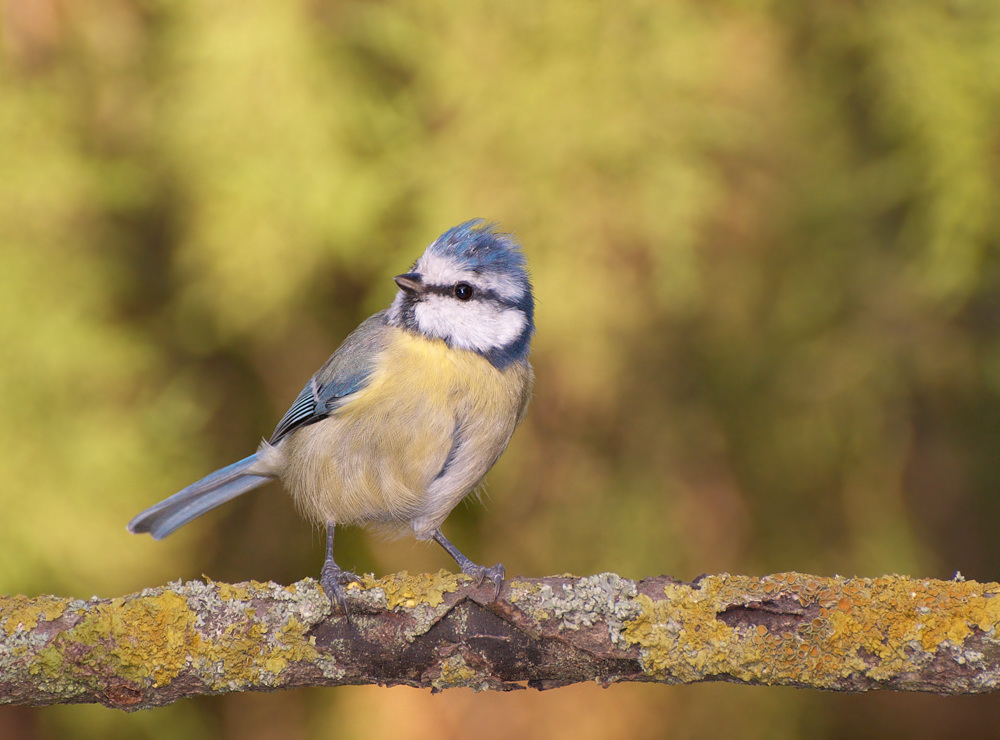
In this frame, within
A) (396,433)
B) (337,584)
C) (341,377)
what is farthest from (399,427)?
(337,584)

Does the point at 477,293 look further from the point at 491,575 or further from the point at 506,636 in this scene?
the point at 506,636

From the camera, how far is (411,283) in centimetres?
241

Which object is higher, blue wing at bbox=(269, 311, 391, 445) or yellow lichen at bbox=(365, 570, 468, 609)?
blue wing at bbox=(269, 311, 391, 445)

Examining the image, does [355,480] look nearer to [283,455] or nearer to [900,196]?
[283,455]

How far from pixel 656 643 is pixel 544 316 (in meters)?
1.43

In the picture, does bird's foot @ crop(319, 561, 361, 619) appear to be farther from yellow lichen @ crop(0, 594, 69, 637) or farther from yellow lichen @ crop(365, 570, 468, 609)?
yellow lichen @ crop(0, 594, 69, 637)

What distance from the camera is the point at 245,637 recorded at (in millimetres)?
1861

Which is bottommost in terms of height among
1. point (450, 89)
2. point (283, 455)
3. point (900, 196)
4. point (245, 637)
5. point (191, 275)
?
point (245, 637)

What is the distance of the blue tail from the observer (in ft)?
8.86

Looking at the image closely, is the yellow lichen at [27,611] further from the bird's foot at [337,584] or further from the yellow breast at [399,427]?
the yellow breast at [399,427]

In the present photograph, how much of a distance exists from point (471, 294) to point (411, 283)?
7.1 inches

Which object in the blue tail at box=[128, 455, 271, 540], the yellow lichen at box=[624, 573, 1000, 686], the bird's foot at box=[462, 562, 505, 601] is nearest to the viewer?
the yellow lichen at box=[624, 573, 1000, 686]

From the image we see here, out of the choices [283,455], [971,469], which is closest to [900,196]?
[971,469]

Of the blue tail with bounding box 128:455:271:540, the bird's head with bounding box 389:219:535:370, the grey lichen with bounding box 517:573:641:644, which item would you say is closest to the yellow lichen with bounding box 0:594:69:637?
the blue tail with bounding box 128:455:271:540
